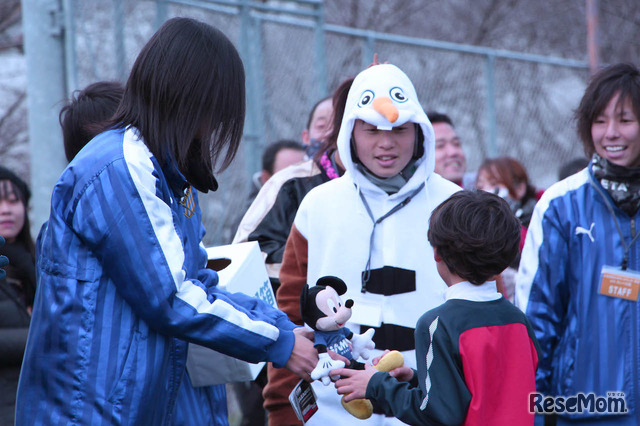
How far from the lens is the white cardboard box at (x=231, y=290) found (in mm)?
2693

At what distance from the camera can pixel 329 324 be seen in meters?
2.61

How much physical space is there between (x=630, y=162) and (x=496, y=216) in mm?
1298

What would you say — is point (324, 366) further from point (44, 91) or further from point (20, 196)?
point (44, 91)

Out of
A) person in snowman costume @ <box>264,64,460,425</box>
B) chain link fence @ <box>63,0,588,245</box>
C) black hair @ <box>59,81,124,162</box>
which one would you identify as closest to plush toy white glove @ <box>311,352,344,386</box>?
person in snowman costume @ <box>264,64,460,425</box>

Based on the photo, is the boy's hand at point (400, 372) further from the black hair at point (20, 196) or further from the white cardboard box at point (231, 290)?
the black hair at point (20, 196)

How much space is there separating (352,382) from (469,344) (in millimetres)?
413

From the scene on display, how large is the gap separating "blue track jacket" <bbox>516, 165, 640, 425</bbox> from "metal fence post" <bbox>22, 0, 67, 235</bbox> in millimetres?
3161

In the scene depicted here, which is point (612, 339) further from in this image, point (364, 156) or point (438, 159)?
point (438, 159)

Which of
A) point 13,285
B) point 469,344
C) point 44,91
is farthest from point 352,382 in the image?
point 44,91

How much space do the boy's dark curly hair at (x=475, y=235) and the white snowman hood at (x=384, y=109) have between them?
0.56 meters

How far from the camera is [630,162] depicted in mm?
3562

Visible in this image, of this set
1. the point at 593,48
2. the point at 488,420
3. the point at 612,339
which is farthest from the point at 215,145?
the point at 593,48

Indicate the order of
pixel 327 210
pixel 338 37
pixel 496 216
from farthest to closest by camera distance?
pixel 338 37 < pixel 327 210 < pixel 496 216

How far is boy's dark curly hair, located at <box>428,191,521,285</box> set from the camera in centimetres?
253
